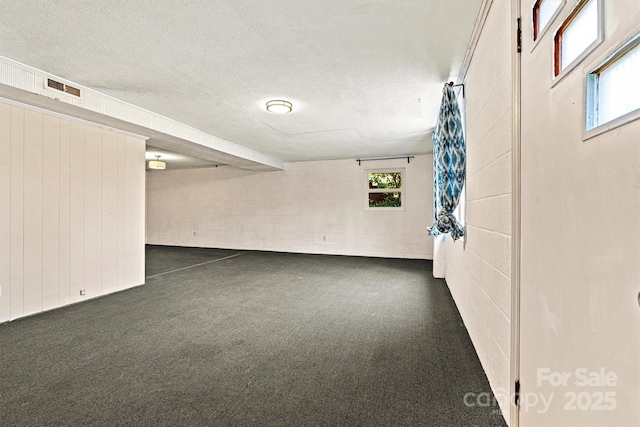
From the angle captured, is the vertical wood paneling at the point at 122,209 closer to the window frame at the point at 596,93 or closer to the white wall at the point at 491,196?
the white wall at the point at 491,196

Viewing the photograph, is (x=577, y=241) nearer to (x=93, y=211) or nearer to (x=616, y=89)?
(x=616, y=89)

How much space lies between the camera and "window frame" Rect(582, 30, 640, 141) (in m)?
0.64

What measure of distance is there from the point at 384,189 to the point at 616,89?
6104mm

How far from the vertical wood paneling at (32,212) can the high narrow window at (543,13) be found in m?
4.30

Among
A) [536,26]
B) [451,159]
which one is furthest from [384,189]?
[536,26]

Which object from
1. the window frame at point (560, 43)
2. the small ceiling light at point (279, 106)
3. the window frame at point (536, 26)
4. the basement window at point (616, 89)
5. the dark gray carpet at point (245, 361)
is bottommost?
the dark gray carpet at point (245, 361)

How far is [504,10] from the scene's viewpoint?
1513 mm

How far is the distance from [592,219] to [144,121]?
168 inches

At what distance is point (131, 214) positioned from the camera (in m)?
4.11

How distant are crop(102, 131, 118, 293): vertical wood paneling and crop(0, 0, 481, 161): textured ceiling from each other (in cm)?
85

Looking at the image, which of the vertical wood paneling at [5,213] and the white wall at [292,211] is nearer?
the vertical wood paneling at [5,213]

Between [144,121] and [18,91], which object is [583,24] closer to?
[18,91]

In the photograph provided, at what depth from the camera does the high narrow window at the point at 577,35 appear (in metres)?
0.78

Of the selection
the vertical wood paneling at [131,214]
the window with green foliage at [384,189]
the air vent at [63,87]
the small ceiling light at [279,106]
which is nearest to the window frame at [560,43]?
the small ceiling light at [279,106]
